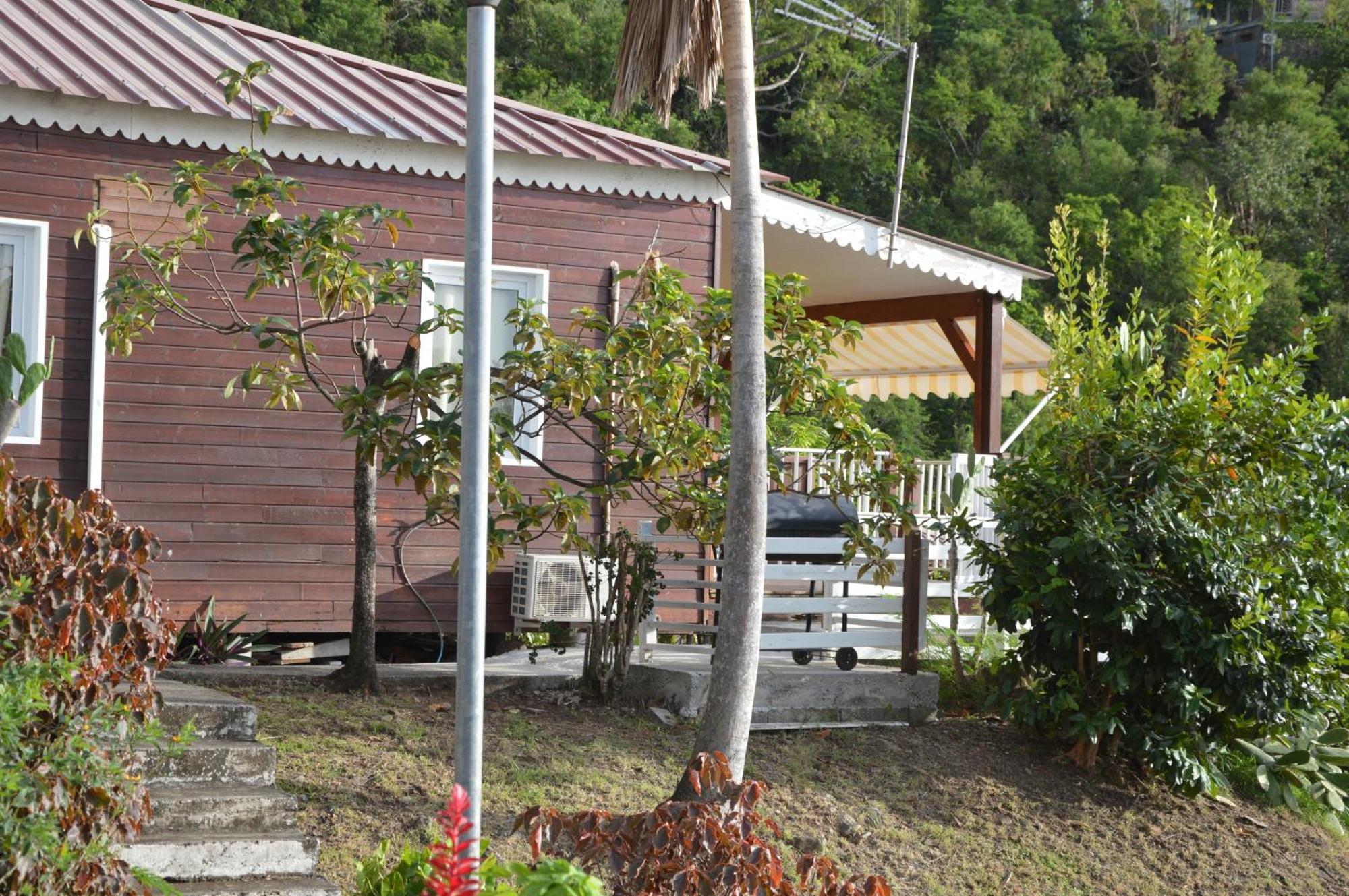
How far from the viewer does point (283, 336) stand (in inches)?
298

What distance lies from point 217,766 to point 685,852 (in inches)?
89.3

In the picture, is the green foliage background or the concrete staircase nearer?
the concrete staircase

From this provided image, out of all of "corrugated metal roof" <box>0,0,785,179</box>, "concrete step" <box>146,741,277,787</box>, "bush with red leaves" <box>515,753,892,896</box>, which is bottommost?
"concrete step" <box>146,741,277,787</box>

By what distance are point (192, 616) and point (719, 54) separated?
546 centimetres

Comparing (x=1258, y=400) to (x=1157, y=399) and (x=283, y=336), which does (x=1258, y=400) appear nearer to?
(x=1157, y=399)

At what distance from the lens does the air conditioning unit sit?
1005 centimetres

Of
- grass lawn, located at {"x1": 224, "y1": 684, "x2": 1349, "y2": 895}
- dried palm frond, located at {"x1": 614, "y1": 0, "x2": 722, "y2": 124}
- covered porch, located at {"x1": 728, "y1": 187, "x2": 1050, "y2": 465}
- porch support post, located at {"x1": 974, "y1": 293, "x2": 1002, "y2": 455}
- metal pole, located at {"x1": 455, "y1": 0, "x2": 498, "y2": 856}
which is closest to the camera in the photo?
metal pole, located at {"x1": 455, "y1": 0, "x2": 498, "y2": 856}

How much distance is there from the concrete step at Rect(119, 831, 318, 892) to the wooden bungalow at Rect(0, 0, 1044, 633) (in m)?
4.01

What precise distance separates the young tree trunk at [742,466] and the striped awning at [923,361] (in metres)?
9.36

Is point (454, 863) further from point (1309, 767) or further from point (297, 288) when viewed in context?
point (1309, 767)

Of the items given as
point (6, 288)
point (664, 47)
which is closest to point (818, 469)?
point (664, 47)

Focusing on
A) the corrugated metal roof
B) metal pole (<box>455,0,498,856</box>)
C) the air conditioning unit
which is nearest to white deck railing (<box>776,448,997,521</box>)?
the air conditioning unit

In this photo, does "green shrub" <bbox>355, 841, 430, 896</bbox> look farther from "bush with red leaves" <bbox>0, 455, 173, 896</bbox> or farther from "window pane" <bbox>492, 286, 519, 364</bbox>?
"window pane" <bbox>492, 286, 519, 364</bbox>

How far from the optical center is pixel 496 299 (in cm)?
1055
